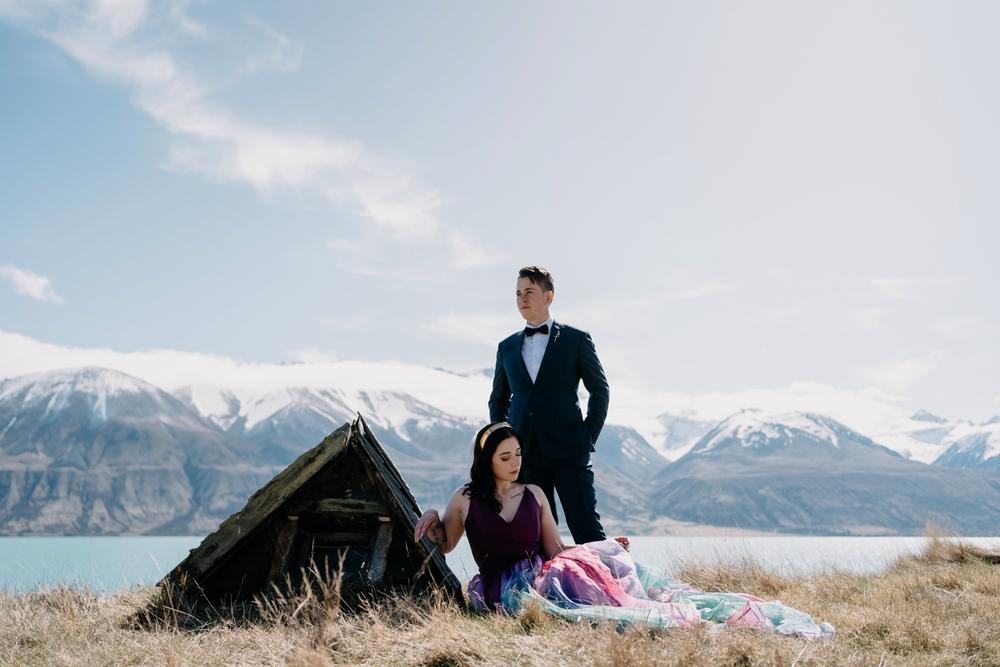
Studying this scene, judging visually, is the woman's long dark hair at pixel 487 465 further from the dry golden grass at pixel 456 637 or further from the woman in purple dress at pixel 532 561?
the dry golden grass at pixel 456 637

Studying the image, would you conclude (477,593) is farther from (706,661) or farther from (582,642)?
(706,661)

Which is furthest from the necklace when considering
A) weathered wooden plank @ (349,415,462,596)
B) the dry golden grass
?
the dry golden grass

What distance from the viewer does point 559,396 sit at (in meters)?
6.95

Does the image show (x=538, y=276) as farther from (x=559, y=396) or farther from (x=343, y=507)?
(x=343, y=507)

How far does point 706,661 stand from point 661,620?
3.13 feet

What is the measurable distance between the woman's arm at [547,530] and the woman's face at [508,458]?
1.09 ft

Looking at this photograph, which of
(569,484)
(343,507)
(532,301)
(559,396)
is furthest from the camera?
(343,507)

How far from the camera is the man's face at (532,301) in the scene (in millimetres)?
7031

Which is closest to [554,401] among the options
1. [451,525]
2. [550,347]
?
[550,347]

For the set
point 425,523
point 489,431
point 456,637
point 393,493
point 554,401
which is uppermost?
point 554,401

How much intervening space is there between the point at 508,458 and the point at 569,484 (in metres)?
0.78

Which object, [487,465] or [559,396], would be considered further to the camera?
[559,396]

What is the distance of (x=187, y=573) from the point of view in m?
7.01

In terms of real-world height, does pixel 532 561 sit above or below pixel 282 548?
above
